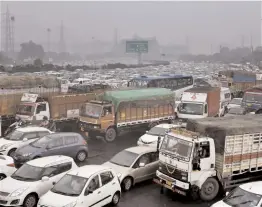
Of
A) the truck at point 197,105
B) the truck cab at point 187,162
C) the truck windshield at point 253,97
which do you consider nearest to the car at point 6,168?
the truck cab at point 187,162

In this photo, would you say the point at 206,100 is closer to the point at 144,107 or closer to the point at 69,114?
the point at 144,107

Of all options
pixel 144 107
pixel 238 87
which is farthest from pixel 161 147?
pixel 238 87

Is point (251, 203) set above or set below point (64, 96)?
below

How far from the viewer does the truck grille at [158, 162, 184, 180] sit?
40.8 feet

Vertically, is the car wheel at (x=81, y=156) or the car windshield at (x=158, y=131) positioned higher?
the car windshield at (x=158, y=131)

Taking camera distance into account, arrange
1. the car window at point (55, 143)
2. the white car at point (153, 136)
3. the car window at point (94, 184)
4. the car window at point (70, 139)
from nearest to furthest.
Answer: the car window at point (94, 184)
the car window at point (55, 143)
the car window at point (70, 139)
the white car at point (153, 136)

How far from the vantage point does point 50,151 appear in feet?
52.1

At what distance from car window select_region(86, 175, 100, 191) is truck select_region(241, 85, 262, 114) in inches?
694

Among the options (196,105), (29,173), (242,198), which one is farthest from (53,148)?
(196,105)

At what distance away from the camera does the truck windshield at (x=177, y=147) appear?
1228 centimetres

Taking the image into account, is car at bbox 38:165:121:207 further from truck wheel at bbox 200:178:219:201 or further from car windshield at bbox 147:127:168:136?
car windshield at bbox 147:127:168:136

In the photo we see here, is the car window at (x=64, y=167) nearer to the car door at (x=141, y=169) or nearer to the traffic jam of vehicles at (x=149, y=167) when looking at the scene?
the traffic jam of vehicles at (x=149, y=167)

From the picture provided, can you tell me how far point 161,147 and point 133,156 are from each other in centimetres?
144

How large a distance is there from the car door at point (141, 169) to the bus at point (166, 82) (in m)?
23.8
